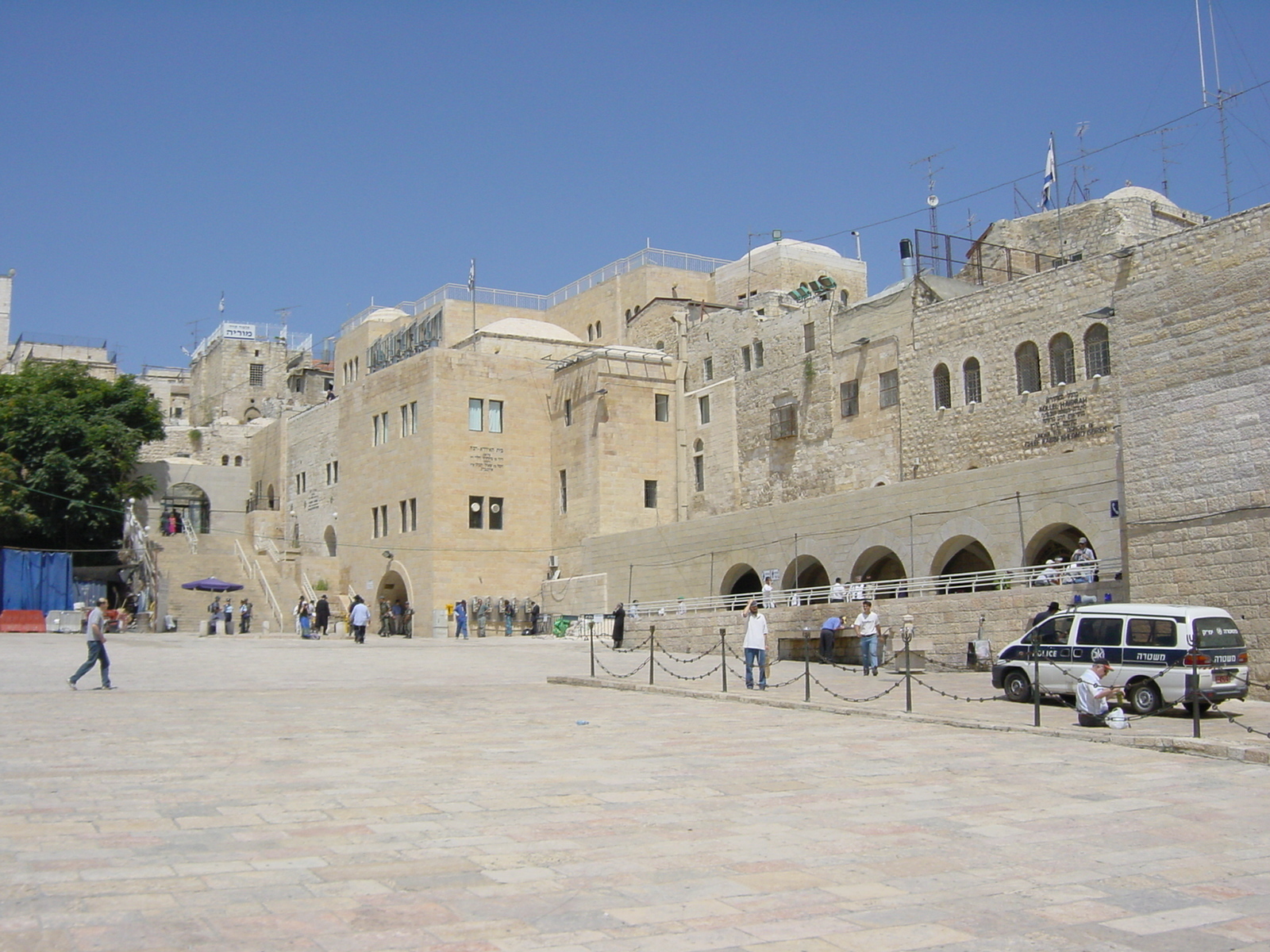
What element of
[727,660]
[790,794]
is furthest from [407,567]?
[790,794]

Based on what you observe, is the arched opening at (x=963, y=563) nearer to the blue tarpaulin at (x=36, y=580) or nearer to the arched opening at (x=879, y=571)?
the arched opening at (x=879, y=571)

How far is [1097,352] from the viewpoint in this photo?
80.0 ft

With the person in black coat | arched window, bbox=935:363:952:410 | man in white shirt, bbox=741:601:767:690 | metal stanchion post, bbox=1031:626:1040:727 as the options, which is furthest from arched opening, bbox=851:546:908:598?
metal stanchion post, bbox=1031:626:1040:727

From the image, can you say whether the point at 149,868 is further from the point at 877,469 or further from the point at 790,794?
the point at 877,469

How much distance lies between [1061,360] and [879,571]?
772 cm

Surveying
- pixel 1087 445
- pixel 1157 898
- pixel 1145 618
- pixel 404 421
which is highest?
pixel 404 421

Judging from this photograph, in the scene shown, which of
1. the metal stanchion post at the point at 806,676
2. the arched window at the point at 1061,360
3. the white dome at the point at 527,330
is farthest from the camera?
the white dome at the point at 527,330

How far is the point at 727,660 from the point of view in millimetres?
22047

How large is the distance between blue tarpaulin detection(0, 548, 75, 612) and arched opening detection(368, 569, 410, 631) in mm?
9005

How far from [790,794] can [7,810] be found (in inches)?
193

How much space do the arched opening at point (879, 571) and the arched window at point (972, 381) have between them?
3.96 meters

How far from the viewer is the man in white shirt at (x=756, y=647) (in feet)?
51.8

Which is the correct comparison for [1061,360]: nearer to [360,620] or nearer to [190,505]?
[360,620]

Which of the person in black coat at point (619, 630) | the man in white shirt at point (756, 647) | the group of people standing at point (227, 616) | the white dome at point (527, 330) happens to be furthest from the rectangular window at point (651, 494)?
the man in white shirt at point (756, 647)
